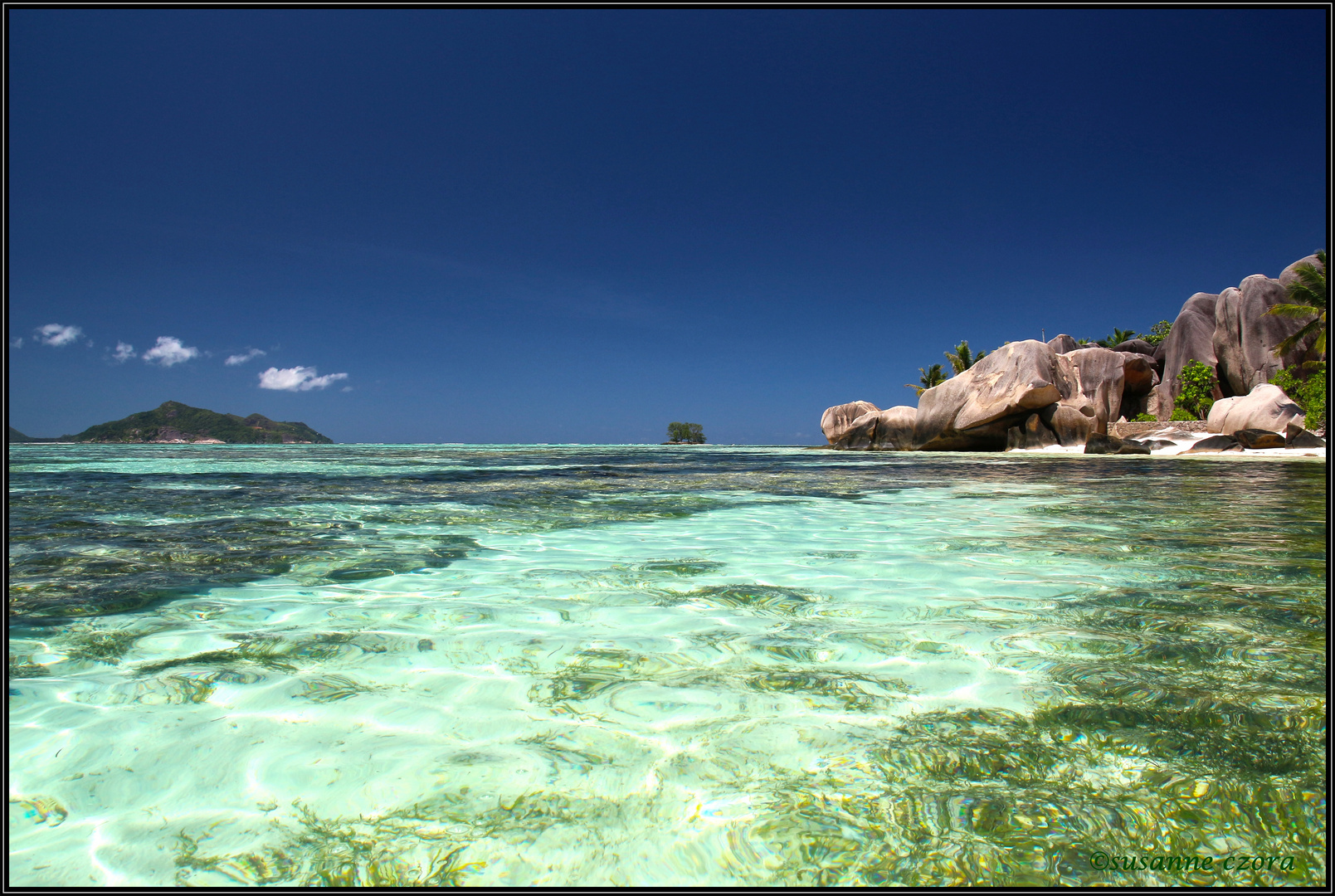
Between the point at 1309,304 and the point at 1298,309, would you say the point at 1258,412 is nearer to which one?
the point at 1298,309

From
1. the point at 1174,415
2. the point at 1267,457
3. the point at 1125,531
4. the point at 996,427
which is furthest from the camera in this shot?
the point at 1174,415

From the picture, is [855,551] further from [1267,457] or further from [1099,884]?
[1267,457]

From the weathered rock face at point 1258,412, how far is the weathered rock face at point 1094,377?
3448 millimetres

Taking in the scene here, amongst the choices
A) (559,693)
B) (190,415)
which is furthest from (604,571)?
(190,415)

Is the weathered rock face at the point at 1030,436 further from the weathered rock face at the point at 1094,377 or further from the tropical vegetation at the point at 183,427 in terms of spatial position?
the tropical vegetation at the point at 183,427

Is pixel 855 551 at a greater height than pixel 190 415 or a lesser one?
lesser

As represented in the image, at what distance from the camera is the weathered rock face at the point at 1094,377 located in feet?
78.1

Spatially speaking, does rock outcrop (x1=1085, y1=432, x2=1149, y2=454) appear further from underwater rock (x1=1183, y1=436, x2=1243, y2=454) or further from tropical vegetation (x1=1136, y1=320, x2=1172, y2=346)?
tropical vegetation (x1=1136, y1=320, x2=1172, y2=346)

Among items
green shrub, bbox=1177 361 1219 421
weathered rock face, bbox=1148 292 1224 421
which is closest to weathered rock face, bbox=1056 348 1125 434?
green shrub, bbox=1177 361 1219 421

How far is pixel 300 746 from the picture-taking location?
5.36ft

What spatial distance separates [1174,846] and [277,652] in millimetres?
2706

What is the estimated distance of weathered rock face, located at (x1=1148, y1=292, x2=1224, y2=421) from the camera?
3569 centimetres

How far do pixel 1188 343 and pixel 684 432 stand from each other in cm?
4490

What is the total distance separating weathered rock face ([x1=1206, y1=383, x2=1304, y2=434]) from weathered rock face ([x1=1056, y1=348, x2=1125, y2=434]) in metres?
3.45
